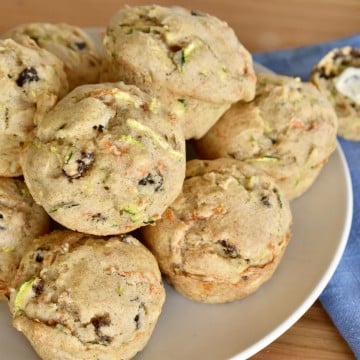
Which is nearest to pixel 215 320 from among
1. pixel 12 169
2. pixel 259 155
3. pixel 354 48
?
pixel 259 155

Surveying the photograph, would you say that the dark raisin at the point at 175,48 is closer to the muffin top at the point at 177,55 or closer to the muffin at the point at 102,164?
the muffin top at the point at 177,55

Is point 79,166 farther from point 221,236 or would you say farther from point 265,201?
point 265,201

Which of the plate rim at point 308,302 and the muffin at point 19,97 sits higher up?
the muffin at point 19,97

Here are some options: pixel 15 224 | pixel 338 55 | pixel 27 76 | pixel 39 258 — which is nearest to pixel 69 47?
pixel 27 76

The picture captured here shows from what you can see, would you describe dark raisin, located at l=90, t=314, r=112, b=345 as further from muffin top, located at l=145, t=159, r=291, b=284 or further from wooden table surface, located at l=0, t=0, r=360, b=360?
wooden table surface, located at l=0, t=0, r=360, b=360

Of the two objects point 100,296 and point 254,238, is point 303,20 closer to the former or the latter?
point 254,238

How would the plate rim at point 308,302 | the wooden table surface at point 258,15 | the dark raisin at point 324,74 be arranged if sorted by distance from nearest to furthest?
the plate rim at point 308,302 → the dark raisin at point 324,74 → the wooden table surface at point 258,15

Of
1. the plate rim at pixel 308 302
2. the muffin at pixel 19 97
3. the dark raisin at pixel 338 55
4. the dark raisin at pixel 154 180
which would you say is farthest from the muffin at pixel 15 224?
the dark raisin at pixel 338 55
